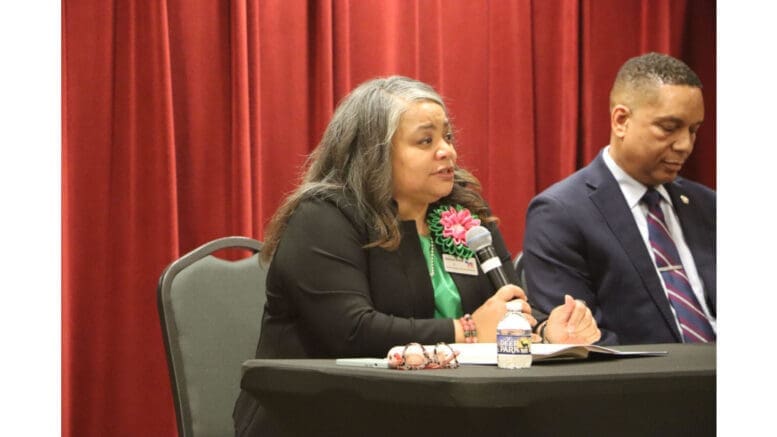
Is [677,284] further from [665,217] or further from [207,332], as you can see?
[207,332]

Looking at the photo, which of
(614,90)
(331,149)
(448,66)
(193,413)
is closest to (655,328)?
(614,90)

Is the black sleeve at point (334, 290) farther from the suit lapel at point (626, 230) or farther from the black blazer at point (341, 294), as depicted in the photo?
the suit lapel at point (626, 230)

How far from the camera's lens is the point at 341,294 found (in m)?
2.22

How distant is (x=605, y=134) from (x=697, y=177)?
24.9 inches

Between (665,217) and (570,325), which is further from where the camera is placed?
(665,217)

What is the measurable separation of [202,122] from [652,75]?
168cm

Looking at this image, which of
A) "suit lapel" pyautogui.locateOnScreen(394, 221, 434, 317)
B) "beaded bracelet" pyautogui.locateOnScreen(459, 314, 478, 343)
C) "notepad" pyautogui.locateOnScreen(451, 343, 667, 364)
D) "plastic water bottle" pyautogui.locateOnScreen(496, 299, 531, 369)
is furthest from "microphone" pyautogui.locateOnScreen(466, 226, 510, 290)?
"plastic water bottle" pyautogui.locateOnScreen(496, 299, 531, 369)

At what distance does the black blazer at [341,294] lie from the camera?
2188 mm

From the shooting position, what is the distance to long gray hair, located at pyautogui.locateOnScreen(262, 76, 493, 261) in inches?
95.8

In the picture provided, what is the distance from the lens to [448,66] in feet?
13.7

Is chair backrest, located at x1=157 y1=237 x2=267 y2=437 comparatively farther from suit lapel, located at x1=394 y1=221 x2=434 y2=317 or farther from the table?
the table

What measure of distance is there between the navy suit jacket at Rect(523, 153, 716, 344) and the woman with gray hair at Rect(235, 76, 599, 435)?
0.79ft

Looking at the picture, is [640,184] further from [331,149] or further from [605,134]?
[605,134]

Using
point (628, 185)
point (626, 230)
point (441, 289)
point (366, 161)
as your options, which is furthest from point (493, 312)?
point (628, 185)
